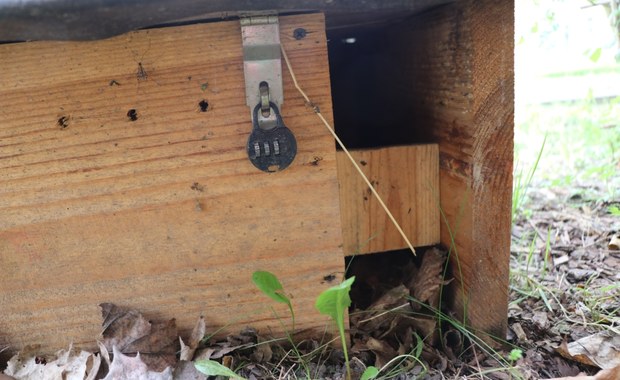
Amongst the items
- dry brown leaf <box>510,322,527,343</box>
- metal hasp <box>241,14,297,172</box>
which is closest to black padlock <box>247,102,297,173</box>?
metal hasp <box>241,14,297,172</box>

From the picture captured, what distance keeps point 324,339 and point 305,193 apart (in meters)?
0.33

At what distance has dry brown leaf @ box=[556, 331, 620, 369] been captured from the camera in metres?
0.99

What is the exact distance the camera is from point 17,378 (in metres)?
1.03

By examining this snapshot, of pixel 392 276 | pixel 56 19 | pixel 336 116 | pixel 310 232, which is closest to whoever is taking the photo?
pixel 56 19

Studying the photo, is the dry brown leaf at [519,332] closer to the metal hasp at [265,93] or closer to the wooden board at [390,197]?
the wooden board at [390,197]

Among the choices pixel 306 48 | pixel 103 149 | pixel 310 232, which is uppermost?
pixel 306 48

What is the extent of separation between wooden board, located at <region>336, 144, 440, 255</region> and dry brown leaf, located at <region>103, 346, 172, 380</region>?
49cm

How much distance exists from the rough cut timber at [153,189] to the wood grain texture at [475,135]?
0.28m

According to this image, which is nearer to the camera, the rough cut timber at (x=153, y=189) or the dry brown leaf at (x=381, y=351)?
the rough cut timber at (x=153, y=189)

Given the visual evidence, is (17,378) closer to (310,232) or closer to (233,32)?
(310,232)

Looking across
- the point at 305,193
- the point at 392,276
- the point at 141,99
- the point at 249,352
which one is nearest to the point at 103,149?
the point at 141,99

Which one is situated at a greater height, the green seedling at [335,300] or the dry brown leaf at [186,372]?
the green seedling at [335,300]

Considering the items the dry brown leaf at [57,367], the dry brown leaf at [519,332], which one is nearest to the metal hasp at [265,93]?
the dry brown leaf at [57,367]

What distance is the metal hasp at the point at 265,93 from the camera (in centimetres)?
90
